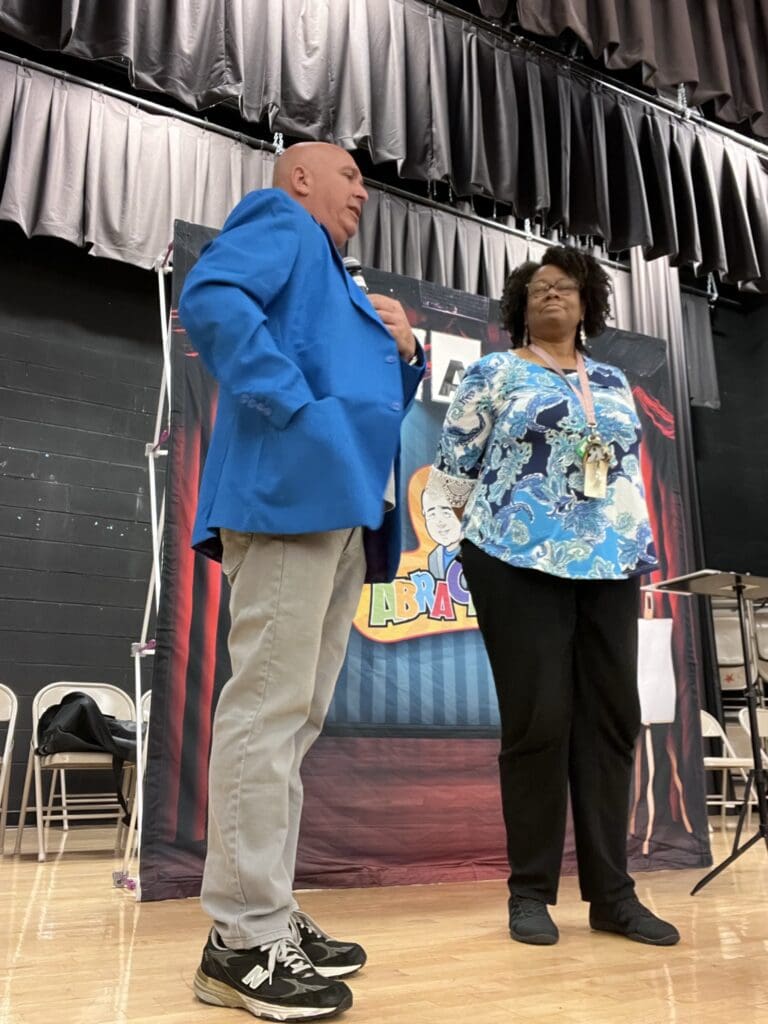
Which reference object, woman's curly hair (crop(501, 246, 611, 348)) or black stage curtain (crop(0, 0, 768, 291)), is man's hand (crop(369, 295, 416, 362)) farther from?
black stage curtain (crop(0, 0, 768, 291))

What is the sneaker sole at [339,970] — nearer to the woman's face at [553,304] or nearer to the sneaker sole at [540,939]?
the sneaker sole at [540,939]

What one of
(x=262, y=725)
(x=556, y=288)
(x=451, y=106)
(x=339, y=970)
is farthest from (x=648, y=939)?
(x=451, y=106)

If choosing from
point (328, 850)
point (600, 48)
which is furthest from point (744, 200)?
point (328, 850)

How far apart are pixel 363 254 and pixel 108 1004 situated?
15.8 feet

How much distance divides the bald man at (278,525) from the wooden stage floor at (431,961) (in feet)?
0.37

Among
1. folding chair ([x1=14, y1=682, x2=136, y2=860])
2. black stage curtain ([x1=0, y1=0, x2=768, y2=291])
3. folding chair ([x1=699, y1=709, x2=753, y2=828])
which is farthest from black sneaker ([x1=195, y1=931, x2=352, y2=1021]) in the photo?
folding chair ([x1=699, y1=709, x2=753, y2=828])

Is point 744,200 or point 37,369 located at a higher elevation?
point 744,200

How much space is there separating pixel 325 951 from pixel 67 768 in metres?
3.06

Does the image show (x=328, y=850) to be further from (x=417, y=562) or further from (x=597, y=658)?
(x=597, y=658)

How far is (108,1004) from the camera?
1431 millimetres

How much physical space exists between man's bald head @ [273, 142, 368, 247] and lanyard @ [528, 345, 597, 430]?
644mm

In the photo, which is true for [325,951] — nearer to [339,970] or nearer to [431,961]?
[339,970]

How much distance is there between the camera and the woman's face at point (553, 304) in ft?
7.34

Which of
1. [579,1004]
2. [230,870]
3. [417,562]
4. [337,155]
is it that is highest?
[337,155]
